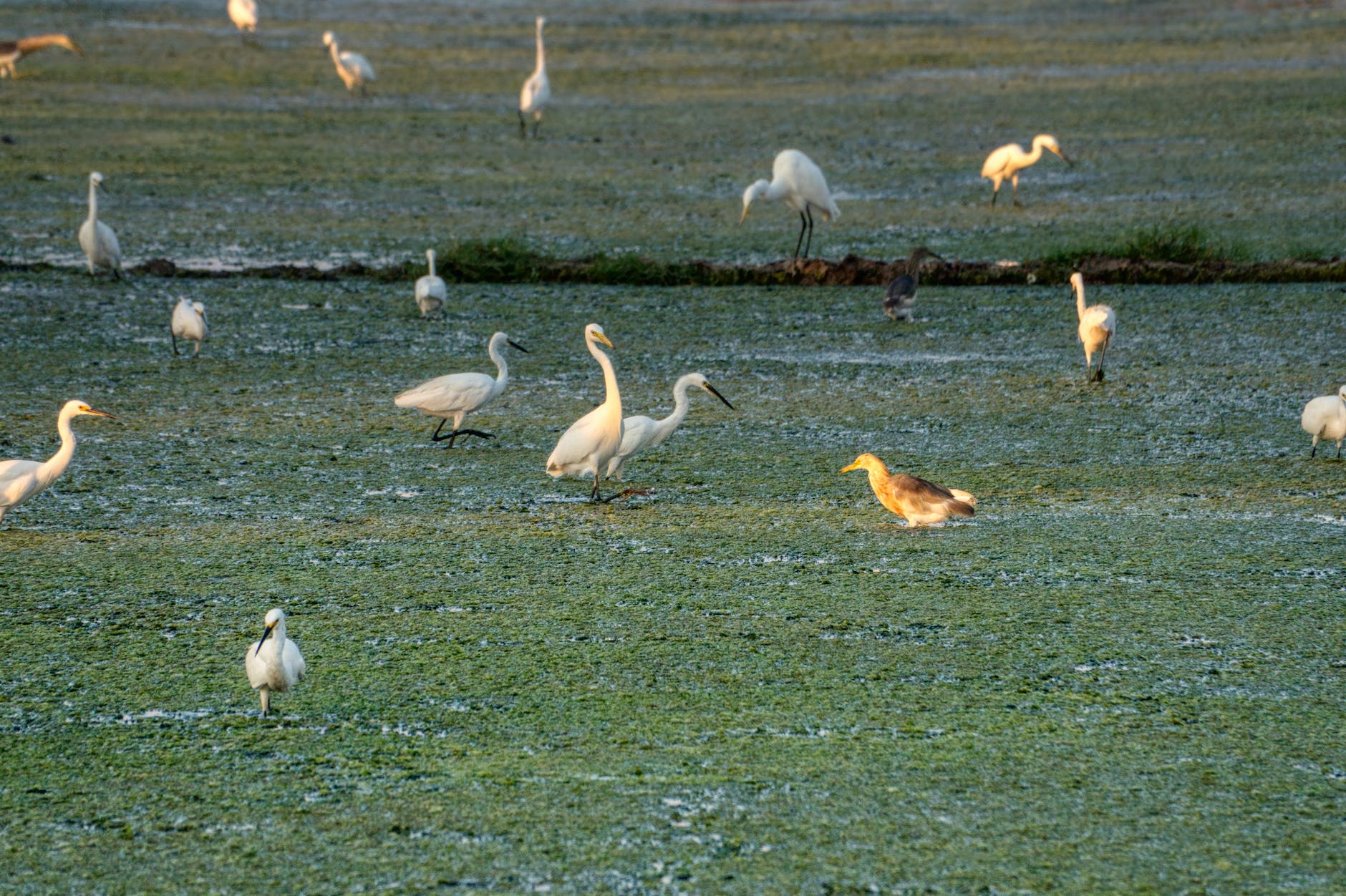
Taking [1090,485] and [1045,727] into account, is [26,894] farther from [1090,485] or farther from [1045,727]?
[1090,485]

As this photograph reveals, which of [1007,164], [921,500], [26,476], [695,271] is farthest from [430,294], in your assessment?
[1007,164]

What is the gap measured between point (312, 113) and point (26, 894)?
A: 15.3 meters

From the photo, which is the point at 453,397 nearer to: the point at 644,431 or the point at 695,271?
the point at 644,431

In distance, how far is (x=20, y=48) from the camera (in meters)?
18.8

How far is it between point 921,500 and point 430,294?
13.2 feet

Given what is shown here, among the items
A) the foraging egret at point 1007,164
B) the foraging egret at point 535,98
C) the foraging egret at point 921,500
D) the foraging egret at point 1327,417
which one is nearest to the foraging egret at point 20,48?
the foraging egret at point 535,98

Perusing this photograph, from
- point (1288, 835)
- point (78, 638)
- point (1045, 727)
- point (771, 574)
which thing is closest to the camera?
point (1288, 835)

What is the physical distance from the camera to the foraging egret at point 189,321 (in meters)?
6.99

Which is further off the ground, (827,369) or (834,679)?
(827,369)

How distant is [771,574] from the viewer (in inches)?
168

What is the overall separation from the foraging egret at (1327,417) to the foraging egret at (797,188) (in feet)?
17.0

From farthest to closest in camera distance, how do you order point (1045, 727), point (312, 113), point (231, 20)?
point (231, 20)
point (312, 113)
point (1045, 727)

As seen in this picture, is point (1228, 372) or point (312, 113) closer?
point (1228, 372)

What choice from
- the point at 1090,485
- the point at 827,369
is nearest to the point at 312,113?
the point at 827,369
